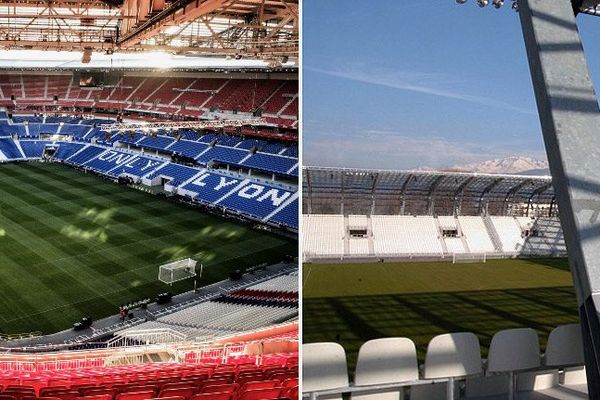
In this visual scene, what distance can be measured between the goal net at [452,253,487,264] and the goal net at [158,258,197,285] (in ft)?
29.7

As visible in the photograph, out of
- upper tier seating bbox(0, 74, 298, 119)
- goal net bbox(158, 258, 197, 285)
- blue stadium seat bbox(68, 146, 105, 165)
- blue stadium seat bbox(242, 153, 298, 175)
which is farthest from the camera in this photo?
blue stadium seat bbox(68, 146, 105, 165)

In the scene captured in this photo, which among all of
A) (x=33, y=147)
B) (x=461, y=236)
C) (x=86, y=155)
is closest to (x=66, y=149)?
(x=33, y=147)

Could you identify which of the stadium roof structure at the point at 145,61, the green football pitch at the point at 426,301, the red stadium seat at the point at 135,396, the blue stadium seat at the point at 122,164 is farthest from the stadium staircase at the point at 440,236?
the red stadium seat at the point at 135,396

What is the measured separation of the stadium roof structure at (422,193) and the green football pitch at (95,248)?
9.57ft

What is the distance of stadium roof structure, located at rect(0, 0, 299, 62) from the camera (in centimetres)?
517

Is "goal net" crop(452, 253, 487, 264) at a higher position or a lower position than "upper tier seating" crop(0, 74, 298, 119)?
lower

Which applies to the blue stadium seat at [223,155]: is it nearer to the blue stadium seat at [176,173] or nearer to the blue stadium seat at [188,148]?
the blue stadium seat at [188,148]

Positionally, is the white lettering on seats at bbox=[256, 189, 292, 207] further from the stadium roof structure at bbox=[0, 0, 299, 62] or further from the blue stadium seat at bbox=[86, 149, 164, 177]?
the stadium roof structure at bbox=[0, 0, 299, 62]

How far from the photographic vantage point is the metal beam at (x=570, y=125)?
2295mm

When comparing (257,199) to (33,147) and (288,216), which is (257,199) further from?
(33,147)

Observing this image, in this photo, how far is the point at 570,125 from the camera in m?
2.42

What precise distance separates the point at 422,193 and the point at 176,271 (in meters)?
10.4

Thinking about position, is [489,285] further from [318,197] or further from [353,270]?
[318,197]

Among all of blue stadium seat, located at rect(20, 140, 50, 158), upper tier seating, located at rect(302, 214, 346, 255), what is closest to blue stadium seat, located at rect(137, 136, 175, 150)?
blue stadium seat, located at rect(20, 140, 50, 158)
